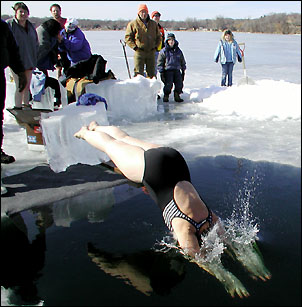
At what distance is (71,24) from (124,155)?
3.42 meters

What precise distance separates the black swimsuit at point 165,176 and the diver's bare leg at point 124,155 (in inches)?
3.9

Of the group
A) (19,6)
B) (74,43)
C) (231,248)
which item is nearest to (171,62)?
(74,43)

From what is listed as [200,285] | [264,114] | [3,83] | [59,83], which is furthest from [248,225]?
[59,83]

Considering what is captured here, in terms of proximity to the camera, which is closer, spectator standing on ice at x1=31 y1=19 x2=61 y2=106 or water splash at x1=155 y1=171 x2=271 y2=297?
water splash at x1=155 y1=171 x2=271 y2=297

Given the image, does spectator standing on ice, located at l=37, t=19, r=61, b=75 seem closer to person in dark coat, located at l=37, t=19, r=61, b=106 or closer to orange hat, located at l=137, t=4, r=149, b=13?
person in dark coat, located at l=37, t=19, r=61, b=106

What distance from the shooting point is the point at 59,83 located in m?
5.94

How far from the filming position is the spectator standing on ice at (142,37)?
6754mm

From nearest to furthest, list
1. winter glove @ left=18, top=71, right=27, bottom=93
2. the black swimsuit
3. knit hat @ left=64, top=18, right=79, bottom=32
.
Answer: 1. the black swimsuit
2. winter glove @ left=18, top=71, right=27, bottom=93
3. knit hat @ left=64, top=18, right=79, bottom=32

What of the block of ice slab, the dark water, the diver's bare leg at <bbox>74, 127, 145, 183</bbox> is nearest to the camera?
the dark water

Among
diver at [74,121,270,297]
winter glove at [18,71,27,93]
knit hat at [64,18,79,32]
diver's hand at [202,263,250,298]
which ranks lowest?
diver's hand at [202,263,250,298]

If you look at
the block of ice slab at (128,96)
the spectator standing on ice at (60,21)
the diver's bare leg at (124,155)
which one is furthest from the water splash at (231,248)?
the spectator standing on ice at (60,21)

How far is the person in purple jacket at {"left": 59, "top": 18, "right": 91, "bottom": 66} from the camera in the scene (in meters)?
5.58

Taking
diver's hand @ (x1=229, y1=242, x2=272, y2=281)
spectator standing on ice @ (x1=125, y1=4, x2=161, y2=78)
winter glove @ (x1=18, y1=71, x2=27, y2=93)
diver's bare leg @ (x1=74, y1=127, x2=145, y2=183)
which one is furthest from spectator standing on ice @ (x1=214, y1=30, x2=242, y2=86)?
diver's hand @ (x1=229, y1=242, x2=272, y2=281)

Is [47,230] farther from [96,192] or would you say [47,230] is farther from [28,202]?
[96,192]
